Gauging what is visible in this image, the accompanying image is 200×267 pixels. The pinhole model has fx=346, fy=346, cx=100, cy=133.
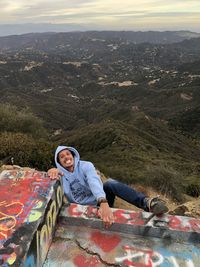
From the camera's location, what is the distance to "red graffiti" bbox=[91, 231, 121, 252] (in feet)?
13.9

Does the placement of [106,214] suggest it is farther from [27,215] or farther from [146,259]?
[27,215]

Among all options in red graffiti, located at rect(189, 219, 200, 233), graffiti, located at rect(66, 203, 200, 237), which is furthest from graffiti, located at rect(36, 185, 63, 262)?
red graffiti, located at rect(189, 219, 200, 233)

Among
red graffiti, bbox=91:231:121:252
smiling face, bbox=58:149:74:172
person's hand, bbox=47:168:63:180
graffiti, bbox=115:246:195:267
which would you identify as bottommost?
graffiti, bbox=115:246:195:267

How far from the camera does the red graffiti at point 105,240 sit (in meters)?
4.22

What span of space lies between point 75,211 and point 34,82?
126889mm

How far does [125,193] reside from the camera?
187 inches

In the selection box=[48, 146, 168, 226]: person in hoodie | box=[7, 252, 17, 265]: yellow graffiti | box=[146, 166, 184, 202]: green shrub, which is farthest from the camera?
box=[146, 166, 184, 202]: green shrub

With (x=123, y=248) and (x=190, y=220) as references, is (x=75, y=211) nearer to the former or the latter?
(x=123, y=248)

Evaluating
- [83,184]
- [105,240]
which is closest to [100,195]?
[83,184]

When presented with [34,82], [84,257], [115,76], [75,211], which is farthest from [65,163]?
[115,76]

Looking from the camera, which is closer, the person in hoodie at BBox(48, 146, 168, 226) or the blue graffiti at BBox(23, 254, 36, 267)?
the blue graffiti at BBox(23, 254, 36, 267)

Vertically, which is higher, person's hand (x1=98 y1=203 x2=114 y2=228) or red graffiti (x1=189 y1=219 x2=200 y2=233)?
person's hand (x1=98 y1=203 x2=114 y2=228)

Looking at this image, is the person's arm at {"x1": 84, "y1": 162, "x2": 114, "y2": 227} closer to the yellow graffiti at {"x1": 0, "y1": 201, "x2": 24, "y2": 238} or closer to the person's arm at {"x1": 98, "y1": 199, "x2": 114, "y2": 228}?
the person's arm at {"x1": 98, "y1": 199, "x2": 114, "y2": 228}

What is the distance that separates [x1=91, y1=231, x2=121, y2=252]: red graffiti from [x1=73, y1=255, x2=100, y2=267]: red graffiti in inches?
8.4
